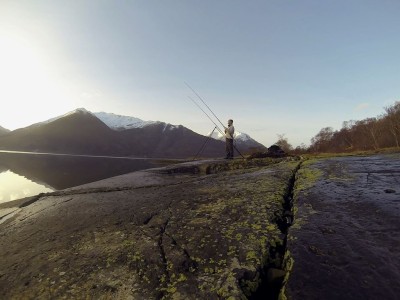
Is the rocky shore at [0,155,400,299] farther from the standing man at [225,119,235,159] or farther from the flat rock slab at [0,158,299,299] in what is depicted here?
the standing man at [225,119,235,159]

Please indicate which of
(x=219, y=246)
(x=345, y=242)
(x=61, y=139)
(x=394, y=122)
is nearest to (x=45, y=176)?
(x=219, y=246)

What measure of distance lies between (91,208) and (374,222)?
4.11m

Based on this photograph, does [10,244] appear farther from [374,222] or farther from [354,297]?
[374,222]

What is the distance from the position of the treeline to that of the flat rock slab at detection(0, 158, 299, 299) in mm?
41344

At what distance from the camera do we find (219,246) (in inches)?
106

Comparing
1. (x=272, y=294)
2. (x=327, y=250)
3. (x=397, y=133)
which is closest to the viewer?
(x=272, y=294)

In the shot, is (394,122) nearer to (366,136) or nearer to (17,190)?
(366,136)

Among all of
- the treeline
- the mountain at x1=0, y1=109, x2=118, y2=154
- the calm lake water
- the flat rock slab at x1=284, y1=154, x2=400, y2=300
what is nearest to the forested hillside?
the treeline

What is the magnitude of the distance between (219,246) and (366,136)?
7298 centimetres

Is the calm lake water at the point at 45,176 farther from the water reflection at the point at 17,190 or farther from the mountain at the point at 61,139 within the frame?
the mountain at the point at 61,139

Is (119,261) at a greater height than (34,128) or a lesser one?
lesser

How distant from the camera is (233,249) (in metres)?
2.62

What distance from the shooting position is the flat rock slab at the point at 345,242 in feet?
6.48

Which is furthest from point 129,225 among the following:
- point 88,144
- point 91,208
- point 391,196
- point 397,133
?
point 88,144
